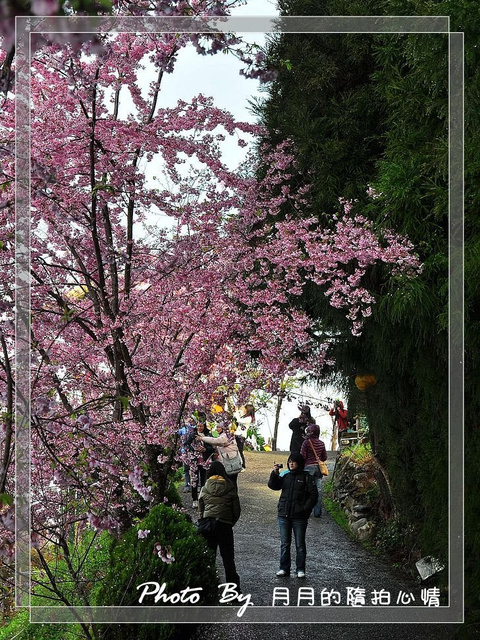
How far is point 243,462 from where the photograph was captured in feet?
8.72

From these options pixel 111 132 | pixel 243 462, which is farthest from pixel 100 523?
pixel 111 132

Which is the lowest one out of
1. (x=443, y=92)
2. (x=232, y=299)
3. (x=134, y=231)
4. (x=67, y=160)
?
(x=232, y=299)

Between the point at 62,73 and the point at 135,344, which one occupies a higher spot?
the point at 62,73

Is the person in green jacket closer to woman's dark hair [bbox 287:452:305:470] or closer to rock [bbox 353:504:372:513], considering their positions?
woman's dark hair [bbox 287:452:305:470]

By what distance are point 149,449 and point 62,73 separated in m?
1.80

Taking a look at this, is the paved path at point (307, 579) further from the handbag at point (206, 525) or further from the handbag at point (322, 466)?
the handbag at point (206, 525)

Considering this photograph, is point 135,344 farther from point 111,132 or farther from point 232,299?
point 111,132

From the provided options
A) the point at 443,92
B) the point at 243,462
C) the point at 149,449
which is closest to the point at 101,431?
the point at 149,449

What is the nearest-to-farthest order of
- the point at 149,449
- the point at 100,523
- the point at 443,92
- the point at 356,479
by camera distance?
the point at 100,523, the point at 443,92, the point at 356,479, the point at 149,449

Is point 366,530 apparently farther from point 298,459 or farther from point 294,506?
point 298,459

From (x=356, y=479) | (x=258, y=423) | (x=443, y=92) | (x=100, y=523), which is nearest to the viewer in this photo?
(x=100, y=523)

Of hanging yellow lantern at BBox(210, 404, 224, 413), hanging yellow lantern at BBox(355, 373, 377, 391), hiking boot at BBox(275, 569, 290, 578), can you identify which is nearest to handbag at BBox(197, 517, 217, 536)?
hiking boot at BBox(275, 569, 290, 578)

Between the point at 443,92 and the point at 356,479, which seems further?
the point at 356,479

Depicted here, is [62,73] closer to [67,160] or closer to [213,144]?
[67,160]
